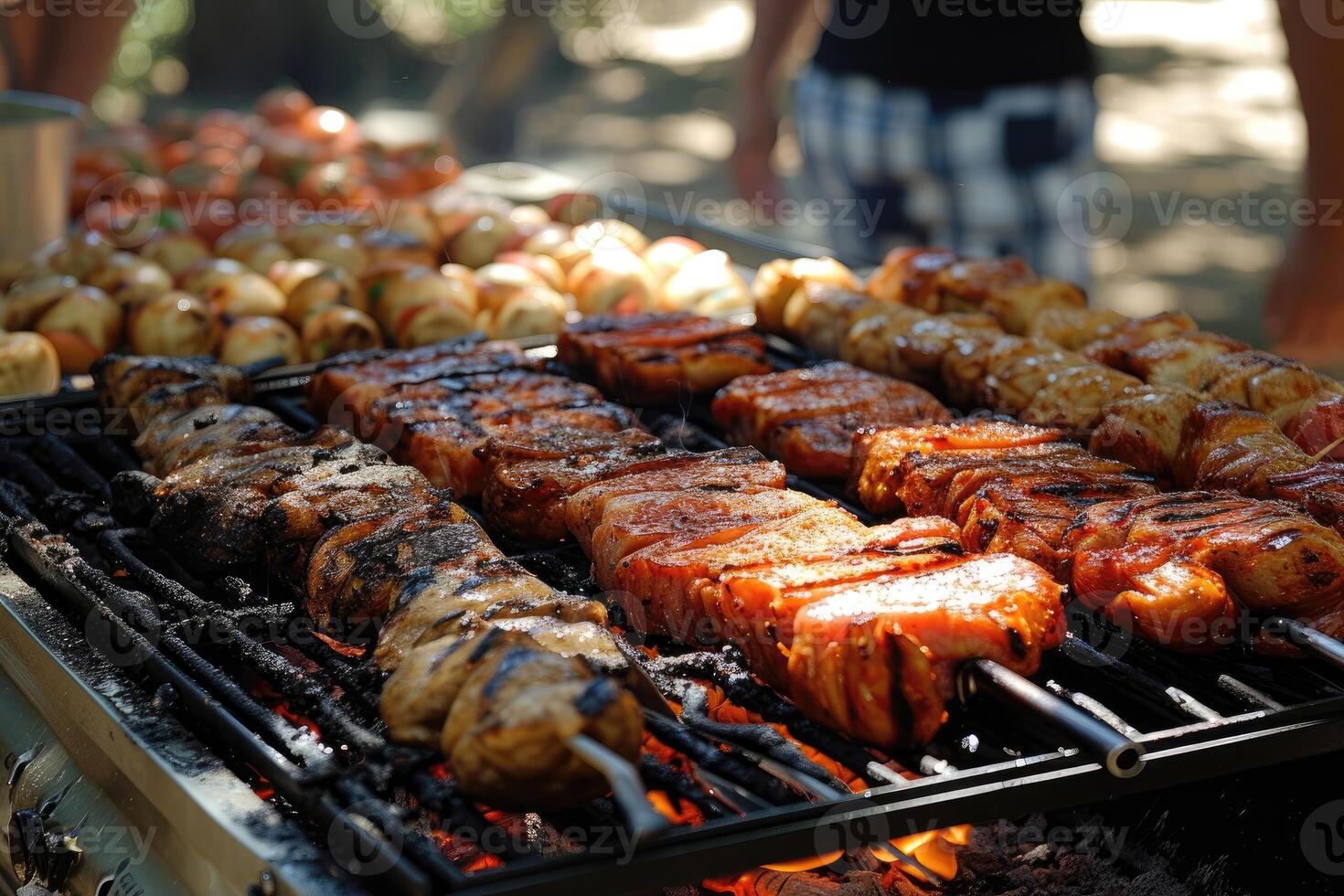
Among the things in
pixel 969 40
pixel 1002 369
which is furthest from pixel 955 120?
pixel 1002 369

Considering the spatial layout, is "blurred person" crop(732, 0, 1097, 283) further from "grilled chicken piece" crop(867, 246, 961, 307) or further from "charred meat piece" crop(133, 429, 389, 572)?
"charred meat piece" crop(133, 429, 389, 572)

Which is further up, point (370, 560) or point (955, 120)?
point (955, 120)

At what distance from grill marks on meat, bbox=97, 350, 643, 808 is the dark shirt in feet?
10.9

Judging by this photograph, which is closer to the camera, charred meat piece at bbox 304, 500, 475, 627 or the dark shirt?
charred meat piece at bbox 304, 500, 475, 627

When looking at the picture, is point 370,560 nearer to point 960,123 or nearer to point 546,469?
point 546,469

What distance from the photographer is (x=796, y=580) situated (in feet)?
7.59

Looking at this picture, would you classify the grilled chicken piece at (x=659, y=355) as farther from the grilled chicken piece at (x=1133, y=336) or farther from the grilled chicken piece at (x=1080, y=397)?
the grilled chicken piece at (x=1133, y=336)

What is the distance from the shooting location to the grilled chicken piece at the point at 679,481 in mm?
2760

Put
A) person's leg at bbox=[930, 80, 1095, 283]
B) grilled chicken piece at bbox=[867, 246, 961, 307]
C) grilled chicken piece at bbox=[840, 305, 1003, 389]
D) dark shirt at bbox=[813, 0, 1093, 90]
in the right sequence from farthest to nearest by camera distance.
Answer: person's leg at bbox=[930, 80, 1095, 283]
dark shirt at bbox=[813, 0, 1093, 90]
grilled chicken piece at bbox=[867, 246, 961, 307]
grilled chicken piece at bbox=[840, 305, 1003, 389]

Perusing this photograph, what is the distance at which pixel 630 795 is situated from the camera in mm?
1574

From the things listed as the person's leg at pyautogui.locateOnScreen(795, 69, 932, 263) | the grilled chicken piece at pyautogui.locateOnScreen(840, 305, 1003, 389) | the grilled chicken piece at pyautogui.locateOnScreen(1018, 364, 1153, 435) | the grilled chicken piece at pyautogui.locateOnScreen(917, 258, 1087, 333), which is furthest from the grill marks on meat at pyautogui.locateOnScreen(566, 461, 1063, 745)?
the person's leg at pyautogui.locateOnScreen(795, 69, 932, 263)

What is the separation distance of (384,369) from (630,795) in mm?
2306

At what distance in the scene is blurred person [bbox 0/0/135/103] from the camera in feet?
21.5

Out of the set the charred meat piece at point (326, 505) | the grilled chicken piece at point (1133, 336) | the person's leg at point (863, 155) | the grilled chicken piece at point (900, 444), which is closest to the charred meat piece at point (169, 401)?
the charred meat piece at point (326, 505)
